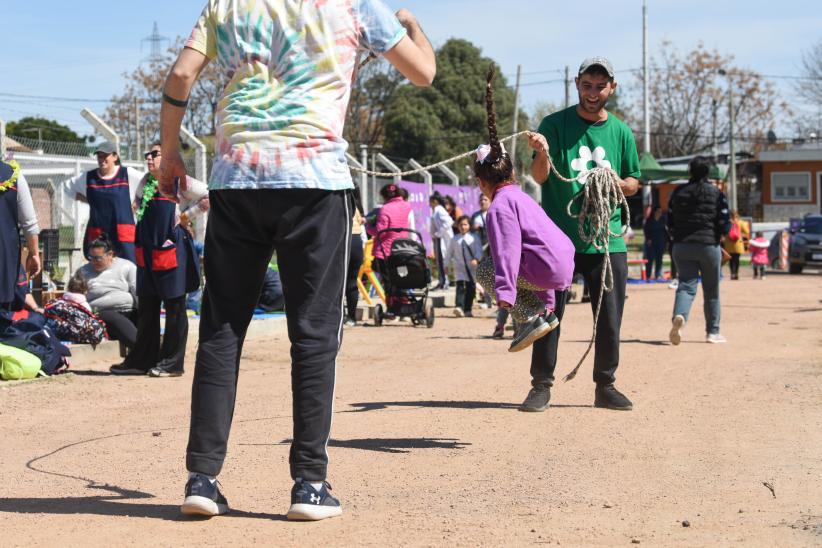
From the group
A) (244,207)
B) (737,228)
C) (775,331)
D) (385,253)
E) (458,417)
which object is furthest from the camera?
(737,228)

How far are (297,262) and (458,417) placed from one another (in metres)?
3.17

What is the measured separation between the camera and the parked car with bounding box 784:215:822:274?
101 feet

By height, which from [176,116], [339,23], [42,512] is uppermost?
[339,23]

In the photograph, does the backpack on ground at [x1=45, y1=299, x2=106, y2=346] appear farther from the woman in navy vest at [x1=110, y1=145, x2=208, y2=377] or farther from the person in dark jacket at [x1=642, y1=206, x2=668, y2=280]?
the person in dark jacket at [x1=642, y1=206, x2=668, y2=280]

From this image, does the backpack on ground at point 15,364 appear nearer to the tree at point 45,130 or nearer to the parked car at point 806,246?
the parked car at point 806,246

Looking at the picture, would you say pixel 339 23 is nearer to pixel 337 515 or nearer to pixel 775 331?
pixel 337 515

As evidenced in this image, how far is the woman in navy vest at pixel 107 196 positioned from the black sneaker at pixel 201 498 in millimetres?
7367

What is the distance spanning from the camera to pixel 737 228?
95.8 ft

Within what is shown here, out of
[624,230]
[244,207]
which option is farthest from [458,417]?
A: [244,207]

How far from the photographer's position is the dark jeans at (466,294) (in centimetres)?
1789

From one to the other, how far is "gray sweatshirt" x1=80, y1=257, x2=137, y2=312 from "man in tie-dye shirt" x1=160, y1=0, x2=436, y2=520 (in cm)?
686

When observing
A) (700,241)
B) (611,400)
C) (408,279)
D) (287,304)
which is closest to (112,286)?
(408,279)

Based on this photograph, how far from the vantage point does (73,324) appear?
11180mm

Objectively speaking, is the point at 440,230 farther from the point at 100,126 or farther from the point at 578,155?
the point at 578,155
